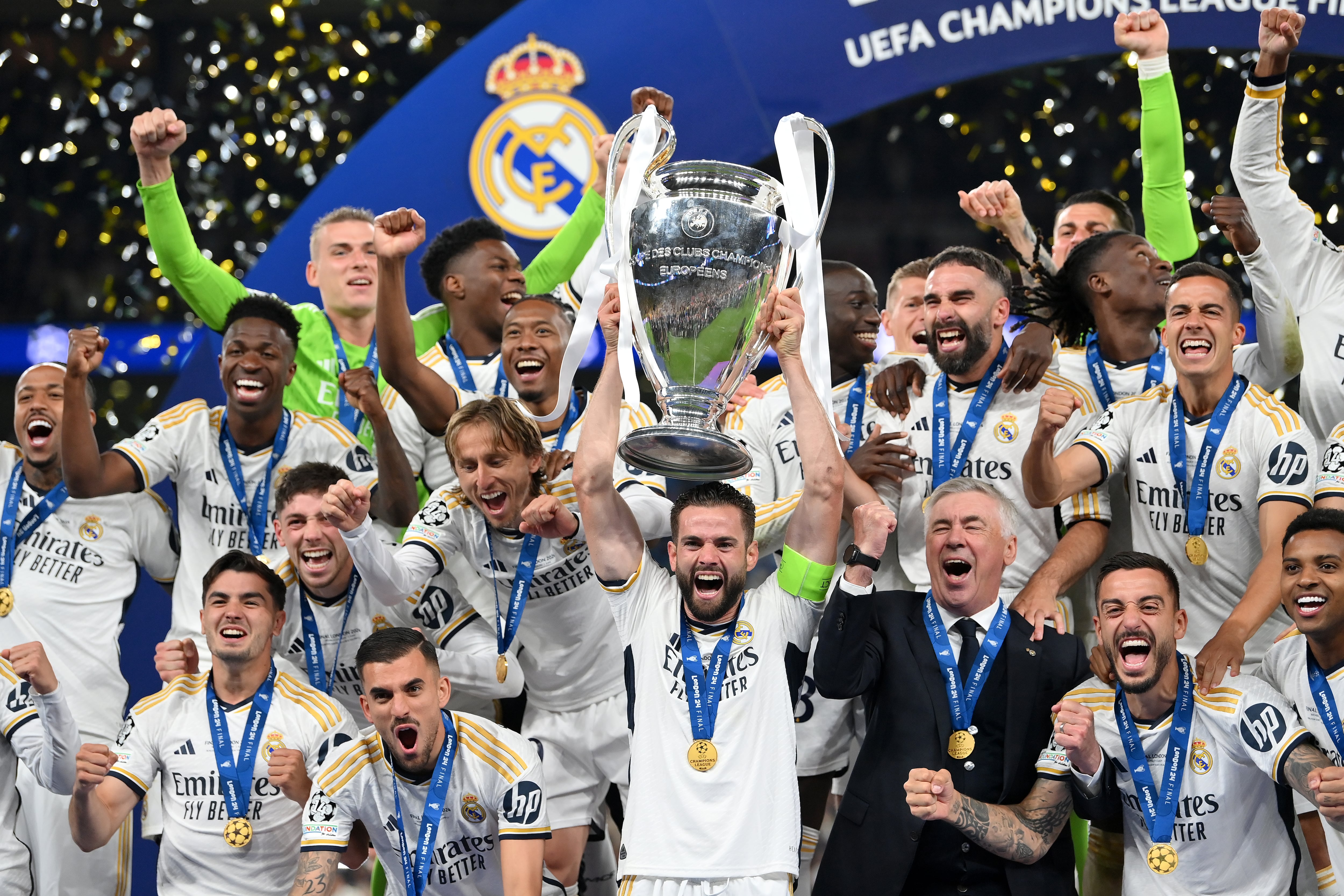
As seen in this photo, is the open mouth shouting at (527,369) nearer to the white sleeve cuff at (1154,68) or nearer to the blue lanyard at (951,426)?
the blue lanyard at (951,426)

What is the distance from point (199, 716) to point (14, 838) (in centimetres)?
96

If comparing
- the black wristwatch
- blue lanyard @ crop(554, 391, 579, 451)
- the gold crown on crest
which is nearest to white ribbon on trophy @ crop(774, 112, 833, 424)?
the black wristwatch

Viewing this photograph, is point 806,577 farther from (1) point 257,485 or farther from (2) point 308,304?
(2) point 308,304

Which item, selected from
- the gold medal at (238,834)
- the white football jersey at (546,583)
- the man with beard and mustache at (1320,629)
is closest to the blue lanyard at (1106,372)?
the man with beard and mustache at (1320,629)

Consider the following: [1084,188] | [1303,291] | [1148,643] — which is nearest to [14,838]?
[1148,643]

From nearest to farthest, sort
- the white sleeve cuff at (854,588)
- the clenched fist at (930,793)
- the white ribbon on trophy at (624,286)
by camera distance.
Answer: the white ribbon on trophy at (624,286) → the clenched fist at (930,793) → the white sleeve cuff at (854,588)

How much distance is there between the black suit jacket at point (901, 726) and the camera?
3.63m

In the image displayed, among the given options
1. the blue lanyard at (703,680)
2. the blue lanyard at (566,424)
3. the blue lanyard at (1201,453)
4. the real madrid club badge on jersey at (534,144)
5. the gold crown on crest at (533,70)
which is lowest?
the blue lanyard at (703,680)

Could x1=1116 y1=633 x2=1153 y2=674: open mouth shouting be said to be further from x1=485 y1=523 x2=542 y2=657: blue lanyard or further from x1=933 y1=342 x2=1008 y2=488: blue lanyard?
x1=485 y1=523 x2=542 y2=657: blue lanyard

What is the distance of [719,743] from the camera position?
11.8ft

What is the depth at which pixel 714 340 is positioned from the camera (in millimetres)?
3125

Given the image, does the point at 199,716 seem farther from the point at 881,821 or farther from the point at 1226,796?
the point at 1226,796

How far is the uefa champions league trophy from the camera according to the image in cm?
308

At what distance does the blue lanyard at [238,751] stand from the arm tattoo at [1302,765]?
2621mm
